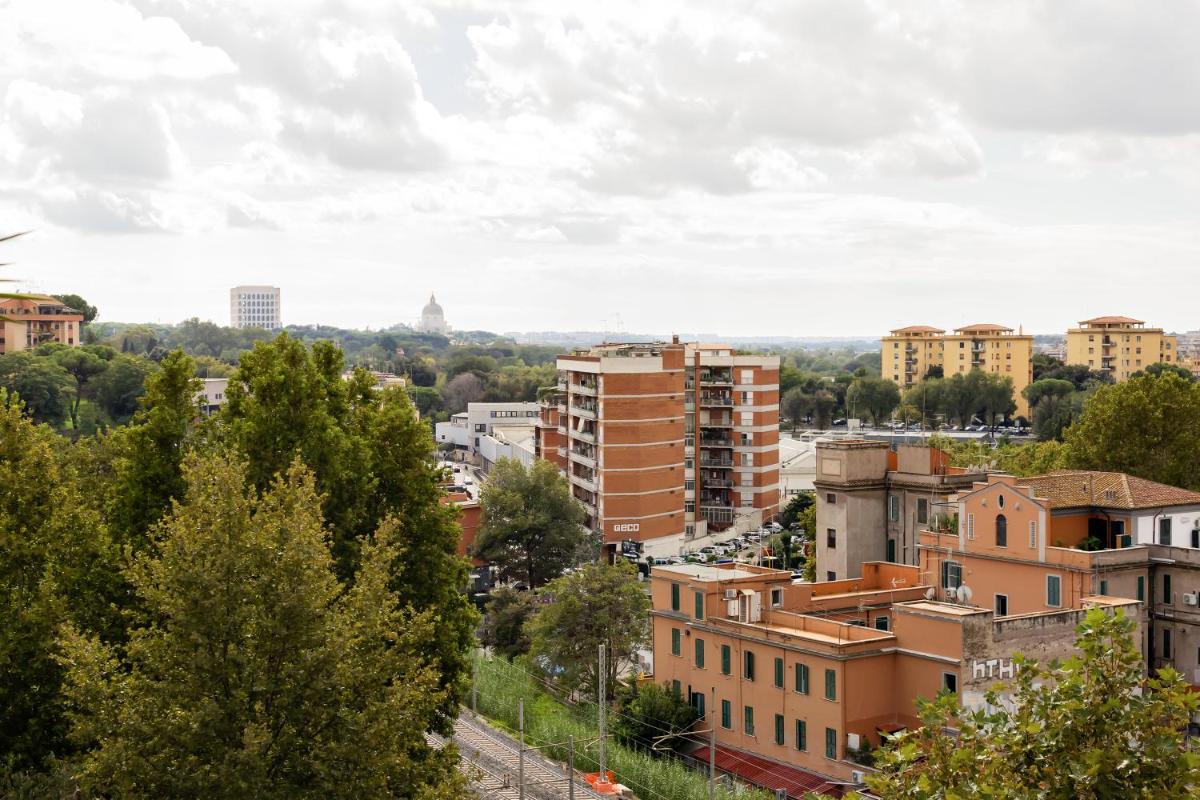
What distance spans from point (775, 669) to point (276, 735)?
58.7 ft

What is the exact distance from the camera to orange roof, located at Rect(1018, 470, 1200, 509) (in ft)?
115

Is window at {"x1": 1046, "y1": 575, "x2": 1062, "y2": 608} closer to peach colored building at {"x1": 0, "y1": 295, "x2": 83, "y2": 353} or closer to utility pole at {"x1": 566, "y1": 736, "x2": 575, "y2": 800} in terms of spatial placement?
utility pole at {"x1": 566, "y1": 736, "x2": 575, "y2": 800}

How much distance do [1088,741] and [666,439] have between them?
58.2 metres

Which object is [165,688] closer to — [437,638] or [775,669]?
[437,638]

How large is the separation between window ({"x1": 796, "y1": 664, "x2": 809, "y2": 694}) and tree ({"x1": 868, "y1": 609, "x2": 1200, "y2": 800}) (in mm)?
21257

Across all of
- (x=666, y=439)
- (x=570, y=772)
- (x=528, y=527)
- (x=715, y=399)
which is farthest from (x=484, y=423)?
(x=570, y=772)

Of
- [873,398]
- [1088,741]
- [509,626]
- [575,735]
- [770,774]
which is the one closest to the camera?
[1088,741]

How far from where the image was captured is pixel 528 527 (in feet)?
177

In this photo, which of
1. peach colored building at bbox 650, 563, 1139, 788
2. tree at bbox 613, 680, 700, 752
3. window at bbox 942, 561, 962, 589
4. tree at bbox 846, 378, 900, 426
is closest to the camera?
peach colored building at bbox 650, 563, 1139, 788

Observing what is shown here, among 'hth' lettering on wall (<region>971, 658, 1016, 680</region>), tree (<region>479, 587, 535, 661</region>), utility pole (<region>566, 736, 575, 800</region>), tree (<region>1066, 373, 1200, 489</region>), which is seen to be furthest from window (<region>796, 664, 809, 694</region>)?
tree (<region>1066, 373, 1200, 489</region>)

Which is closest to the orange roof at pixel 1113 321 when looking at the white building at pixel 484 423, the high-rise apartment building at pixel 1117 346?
the high-rise apartment building at pixel 1117 346

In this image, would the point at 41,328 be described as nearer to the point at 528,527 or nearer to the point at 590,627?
the point at 528,527

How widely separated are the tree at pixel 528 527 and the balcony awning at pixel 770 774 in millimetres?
23084

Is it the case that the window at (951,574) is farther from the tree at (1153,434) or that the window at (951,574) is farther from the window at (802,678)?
the tree at (1153,434)
